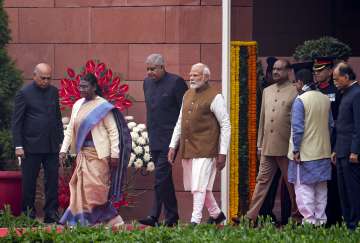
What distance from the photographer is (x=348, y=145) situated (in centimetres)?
1261

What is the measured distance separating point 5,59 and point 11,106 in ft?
1.91

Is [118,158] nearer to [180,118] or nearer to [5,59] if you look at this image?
[180,118]

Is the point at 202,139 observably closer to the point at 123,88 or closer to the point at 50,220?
the point at 123,88

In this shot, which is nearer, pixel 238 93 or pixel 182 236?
pixel 182 236

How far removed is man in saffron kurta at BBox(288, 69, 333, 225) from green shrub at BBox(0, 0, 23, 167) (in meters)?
3.66

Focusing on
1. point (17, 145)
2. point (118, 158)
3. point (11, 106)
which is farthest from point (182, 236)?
point (11, 106)

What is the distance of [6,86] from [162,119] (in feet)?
6.87

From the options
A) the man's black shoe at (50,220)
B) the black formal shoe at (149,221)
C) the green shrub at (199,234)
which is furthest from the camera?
the man's black shoe at (50,220)

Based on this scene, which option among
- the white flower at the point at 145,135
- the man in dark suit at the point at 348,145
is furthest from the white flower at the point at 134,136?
the man in dark suit at the point at 348,145

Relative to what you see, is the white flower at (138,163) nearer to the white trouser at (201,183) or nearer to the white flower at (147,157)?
the white flower at (147,157)

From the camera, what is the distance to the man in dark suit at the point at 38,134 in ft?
46.2

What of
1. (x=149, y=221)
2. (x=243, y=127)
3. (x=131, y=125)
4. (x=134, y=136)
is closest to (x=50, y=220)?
(x=149, y=221)

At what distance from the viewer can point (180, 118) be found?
532 inches

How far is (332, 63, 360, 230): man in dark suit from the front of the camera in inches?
492
